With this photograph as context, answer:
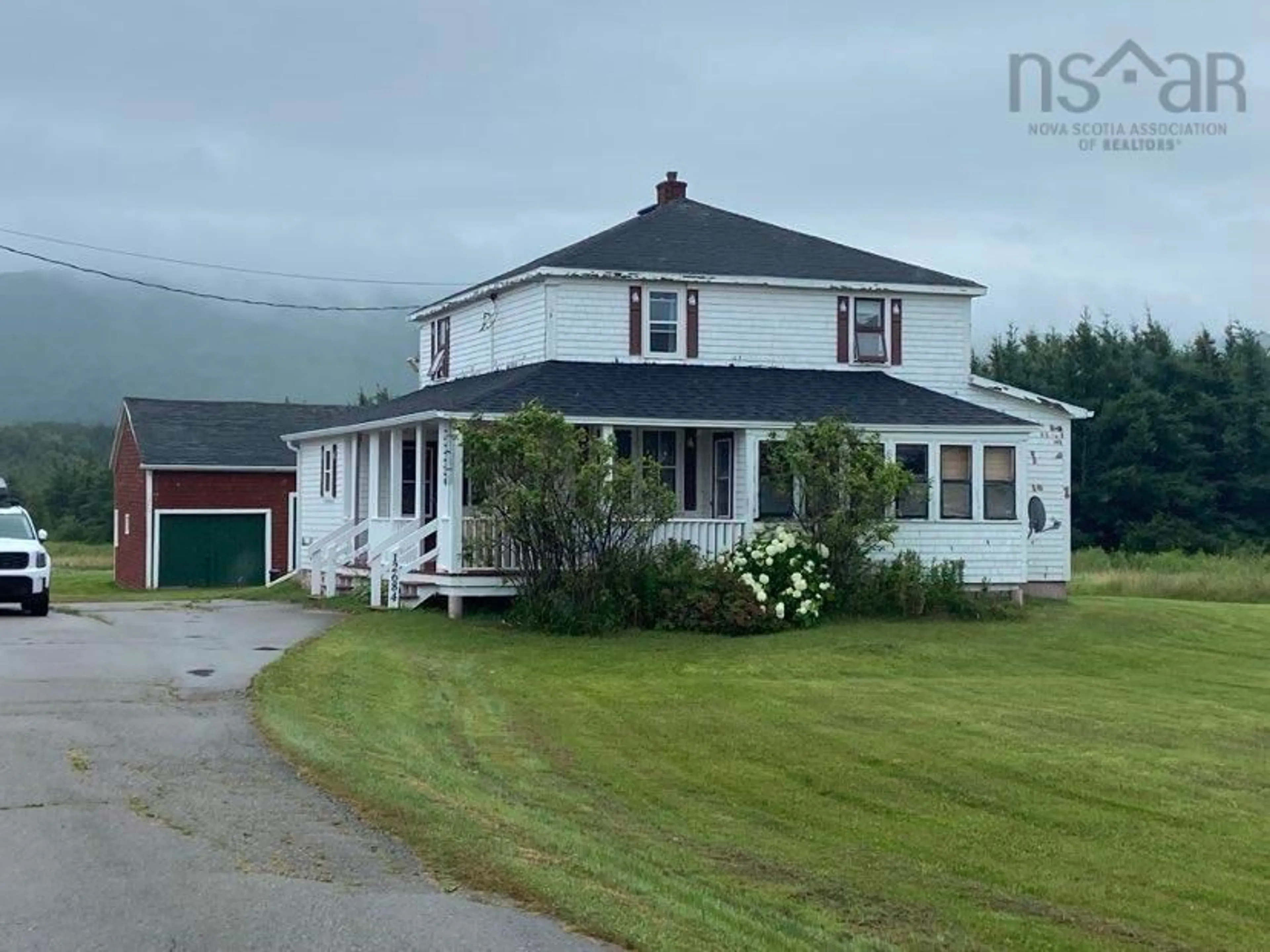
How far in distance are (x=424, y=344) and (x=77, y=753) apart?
25875 mm

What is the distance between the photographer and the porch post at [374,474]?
30.4 meters

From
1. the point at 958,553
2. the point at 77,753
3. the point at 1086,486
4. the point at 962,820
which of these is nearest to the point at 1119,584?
the point at 958,553

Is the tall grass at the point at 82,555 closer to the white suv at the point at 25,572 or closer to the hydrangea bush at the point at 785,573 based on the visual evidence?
the white suv at the point at 25,572

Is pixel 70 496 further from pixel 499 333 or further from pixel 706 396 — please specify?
pixel 706 396

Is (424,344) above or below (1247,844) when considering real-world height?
above

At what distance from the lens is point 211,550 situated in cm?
4347

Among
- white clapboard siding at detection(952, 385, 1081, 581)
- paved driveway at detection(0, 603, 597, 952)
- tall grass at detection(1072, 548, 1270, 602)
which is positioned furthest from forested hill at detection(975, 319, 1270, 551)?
paved driveway at detection(0, 603, 597, 952)

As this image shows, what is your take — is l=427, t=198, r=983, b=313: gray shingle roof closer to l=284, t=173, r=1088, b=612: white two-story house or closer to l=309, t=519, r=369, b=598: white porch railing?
l=284, t=173, r=1088, b=612: white two-story house

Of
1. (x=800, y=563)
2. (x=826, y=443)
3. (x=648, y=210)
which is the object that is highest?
(x=648, y=210)

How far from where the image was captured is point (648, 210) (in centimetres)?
3506

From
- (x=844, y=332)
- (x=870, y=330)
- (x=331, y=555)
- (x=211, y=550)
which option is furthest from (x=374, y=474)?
(x=211, y=550)

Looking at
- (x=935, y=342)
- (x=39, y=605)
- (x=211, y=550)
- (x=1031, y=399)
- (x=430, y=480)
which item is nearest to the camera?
(x=39, y=605)

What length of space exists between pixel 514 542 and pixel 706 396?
5166 millimetres

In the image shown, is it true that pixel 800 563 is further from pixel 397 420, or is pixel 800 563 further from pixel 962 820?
pixel 962 820
